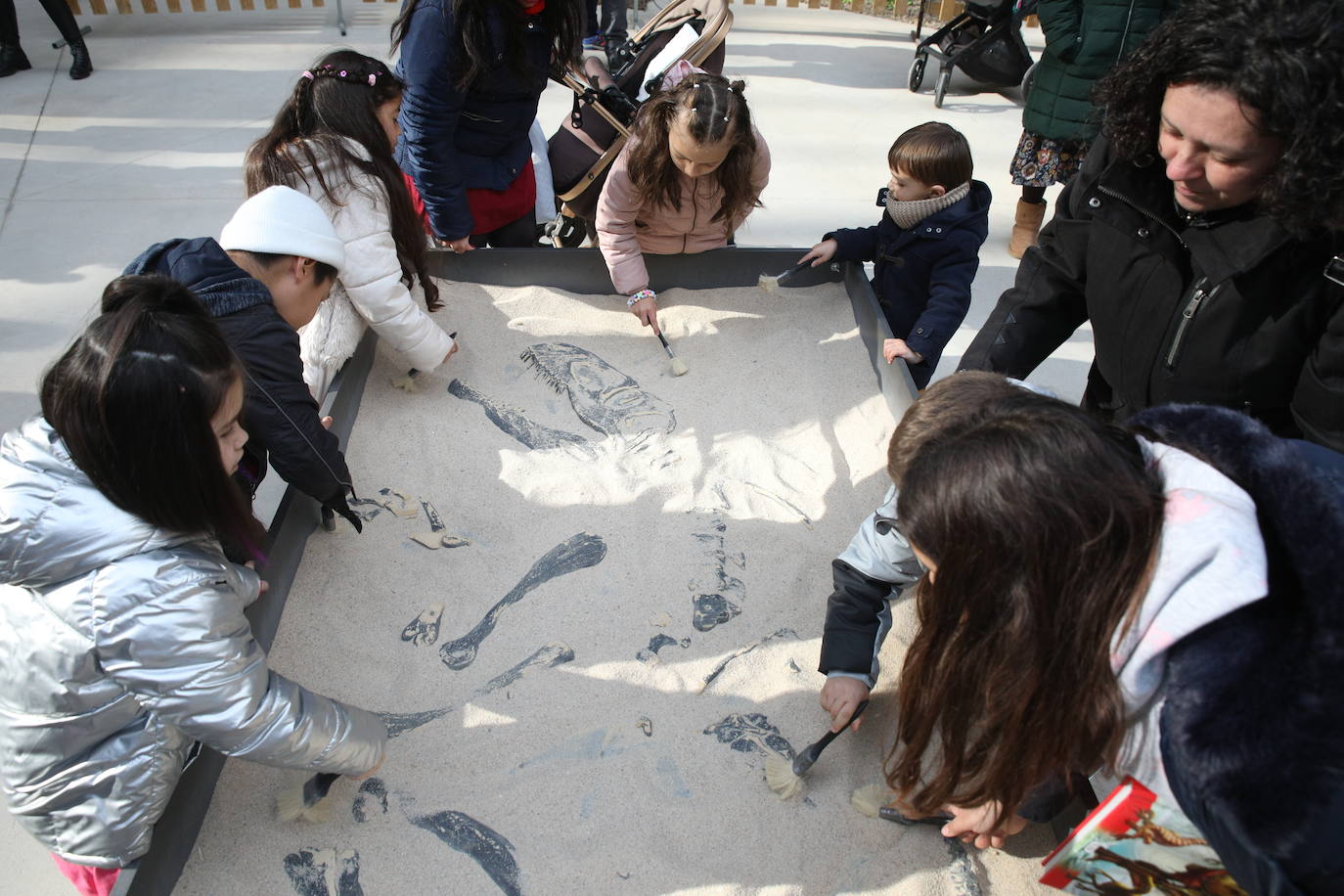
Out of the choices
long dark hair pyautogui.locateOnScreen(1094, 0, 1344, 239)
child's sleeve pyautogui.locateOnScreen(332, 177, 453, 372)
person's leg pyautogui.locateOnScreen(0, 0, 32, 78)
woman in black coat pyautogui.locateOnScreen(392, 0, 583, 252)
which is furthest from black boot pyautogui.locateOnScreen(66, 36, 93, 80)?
long dark hair pyautogui.locateOnScreen(1094, 0, 1344, 239)

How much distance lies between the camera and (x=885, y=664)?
5.09 ft

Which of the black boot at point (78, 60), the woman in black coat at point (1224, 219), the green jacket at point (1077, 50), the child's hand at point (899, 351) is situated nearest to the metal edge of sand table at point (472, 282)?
the child's hand at point (899, 351)

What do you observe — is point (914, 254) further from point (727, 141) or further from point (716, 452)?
point (716, 452)

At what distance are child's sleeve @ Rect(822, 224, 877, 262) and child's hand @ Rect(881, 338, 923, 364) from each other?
46 centimetres

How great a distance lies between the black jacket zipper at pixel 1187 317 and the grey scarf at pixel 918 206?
90 centimetres

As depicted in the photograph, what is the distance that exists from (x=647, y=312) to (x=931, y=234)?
755mm

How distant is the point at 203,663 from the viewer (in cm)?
105

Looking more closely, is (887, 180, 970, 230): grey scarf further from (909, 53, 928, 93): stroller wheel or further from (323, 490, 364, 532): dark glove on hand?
(909, 53, 928, 93): stroller wheel

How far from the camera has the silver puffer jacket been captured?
99 cm

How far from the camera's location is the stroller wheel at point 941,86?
197 inches

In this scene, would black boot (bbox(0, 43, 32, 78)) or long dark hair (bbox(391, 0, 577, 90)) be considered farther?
black boot (bbox(0, 43, 32, 78))

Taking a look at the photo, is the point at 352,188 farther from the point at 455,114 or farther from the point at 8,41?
the point at 8,41

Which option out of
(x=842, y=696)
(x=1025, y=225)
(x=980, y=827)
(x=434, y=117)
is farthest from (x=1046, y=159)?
(x=980, y=827)

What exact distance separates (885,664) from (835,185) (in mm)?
2964
